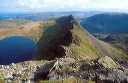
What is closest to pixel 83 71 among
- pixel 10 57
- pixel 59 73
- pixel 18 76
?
pixel 59 73

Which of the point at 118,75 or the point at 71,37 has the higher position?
the point at 118,75

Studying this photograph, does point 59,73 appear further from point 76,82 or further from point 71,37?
point 71,37

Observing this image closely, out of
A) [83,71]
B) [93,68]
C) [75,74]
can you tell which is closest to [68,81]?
[75,74]

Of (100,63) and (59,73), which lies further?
(100,63)

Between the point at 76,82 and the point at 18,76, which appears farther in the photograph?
the point at 18,76

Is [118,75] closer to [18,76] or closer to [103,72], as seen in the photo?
[103,72]

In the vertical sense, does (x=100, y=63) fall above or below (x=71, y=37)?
above

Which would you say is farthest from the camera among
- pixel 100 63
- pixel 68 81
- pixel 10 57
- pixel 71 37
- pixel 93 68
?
pixel 10 57

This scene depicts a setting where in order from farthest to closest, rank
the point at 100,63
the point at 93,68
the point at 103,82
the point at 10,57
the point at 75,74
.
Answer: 1. the point at 10,57
2. the point at 100,63
3. the point at 93,68
4. the point at 75,74
5. the point at 103,82

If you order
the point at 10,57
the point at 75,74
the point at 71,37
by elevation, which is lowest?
the point at 10,57
